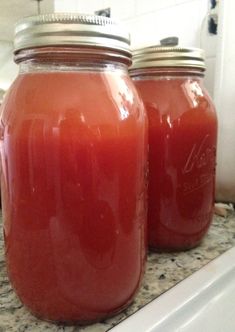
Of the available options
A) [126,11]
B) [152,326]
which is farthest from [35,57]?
[126,11]

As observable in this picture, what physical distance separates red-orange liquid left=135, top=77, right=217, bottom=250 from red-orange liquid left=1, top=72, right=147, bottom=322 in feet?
0.33

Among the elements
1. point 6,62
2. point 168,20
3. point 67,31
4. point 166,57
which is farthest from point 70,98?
point 6,62

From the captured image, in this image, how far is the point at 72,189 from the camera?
0.88 ft

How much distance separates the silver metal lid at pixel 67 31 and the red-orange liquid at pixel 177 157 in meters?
0.14

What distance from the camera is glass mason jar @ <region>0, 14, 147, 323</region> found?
26cm

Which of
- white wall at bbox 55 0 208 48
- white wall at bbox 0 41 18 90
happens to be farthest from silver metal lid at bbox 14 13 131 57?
white wall at bbox 0 41 18 90

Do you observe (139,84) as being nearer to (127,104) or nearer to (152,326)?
(127,104)

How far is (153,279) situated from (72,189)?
17 centimetres

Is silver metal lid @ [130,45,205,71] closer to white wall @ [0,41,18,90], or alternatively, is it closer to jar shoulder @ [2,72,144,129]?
jar shoulder @ [2,72,144,129]

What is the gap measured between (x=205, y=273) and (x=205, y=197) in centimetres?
10

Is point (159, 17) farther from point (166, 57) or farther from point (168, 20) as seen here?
point (166, 57)

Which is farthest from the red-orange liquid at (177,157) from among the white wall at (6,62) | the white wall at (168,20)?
the white wall at (6,62)

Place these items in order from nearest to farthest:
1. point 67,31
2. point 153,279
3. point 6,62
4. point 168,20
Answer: point 67,31 → point 153,279 → point 168,20 → point 6,62

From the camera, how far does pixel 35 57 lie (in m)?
0.27
